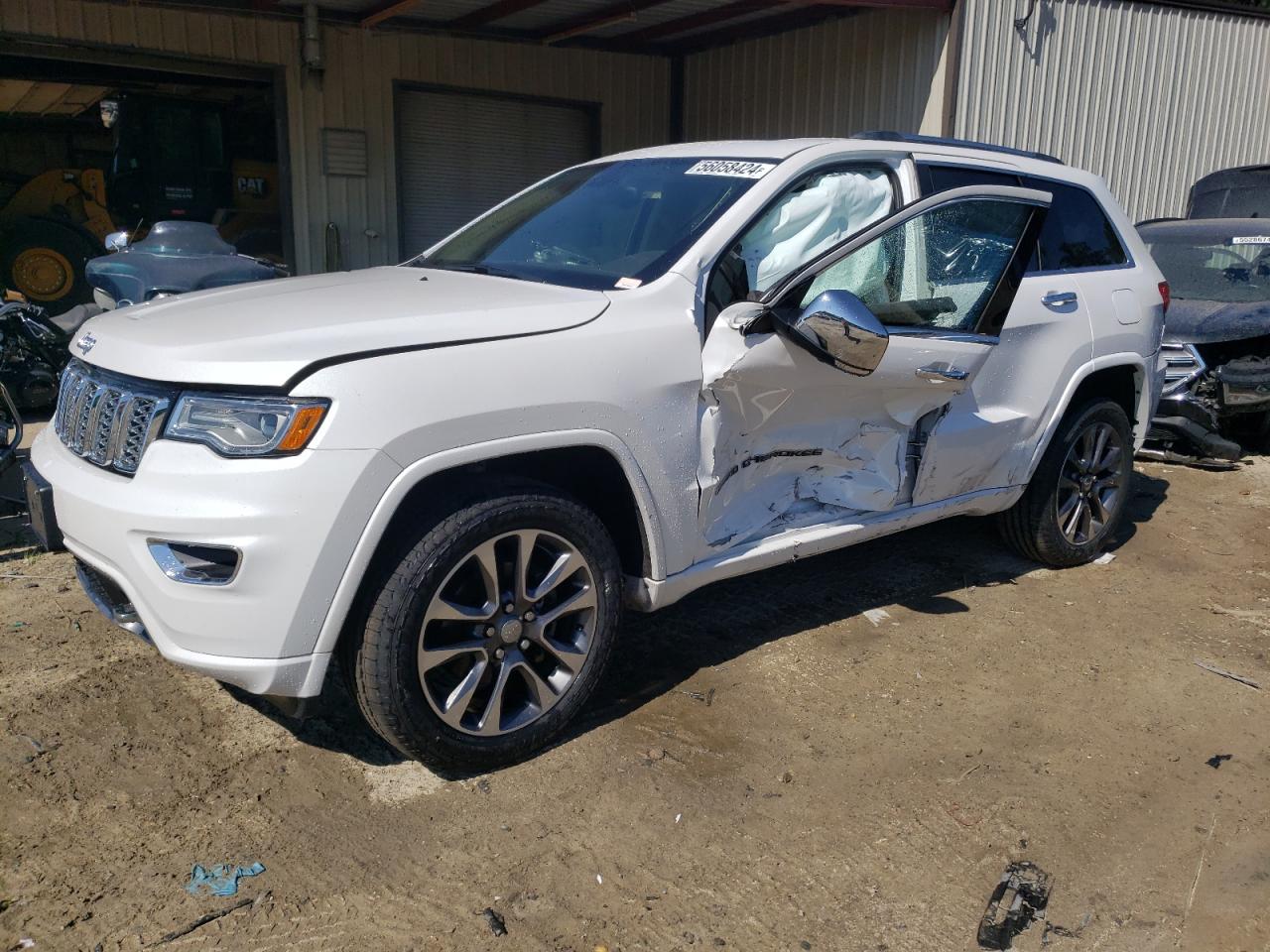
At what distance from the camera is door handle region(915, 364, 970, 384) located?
3.92 m

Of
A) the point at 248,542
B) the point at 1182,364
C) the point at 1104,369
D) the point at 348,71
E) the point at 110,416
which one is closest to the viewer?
the point at 248,542

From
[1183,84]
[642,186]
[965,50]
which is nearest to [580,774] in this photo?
[642,186]

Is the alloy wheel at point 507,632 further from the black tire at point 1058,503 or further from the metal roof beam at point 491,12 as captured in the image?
the metal roof beam at point 491,12

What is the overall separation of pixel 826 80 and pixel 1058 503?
6.54 metres

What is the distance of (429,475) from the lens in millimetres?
2904

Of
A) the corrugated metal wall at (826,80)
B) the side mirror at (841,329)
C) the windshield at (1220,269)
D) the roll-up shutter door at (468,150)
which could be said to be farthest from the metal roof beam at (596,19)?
the side mirror at (841,329)

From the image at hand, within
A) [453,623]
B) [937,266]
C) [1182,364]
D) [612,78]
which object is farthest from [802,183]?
[612,78]

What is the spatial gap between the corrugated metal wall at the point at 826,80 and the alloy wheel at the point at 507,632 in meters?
7.54

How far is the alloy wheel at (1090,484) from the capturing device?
5078 millimetres

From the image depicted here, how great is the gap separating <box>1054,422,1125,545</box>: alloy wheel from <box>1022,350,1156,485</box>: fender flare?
21 cm

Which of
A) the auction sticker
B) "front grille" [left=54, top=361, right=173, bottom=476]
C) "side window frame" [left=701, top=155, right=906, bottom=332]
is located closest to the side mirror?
"side window frame" [left=701, top=155, right=906, bottom=332]

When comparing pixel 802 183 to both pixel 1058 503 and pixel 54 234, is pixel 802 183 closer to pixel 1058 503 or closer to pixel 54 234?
pixel 1058 503

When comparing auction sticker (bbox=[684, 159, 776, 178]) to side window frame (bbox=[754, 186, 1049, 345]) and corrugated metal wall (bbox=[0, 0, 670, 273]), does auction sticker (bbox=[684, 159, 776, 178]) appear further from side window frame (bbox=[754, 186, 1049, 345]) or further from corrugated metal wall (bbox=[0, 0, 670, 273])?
corrugated metal wall (bbox=[0, 0, 670, 273])

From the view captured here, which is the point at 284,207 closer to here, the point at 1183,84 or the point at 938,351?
the point at 938,351
